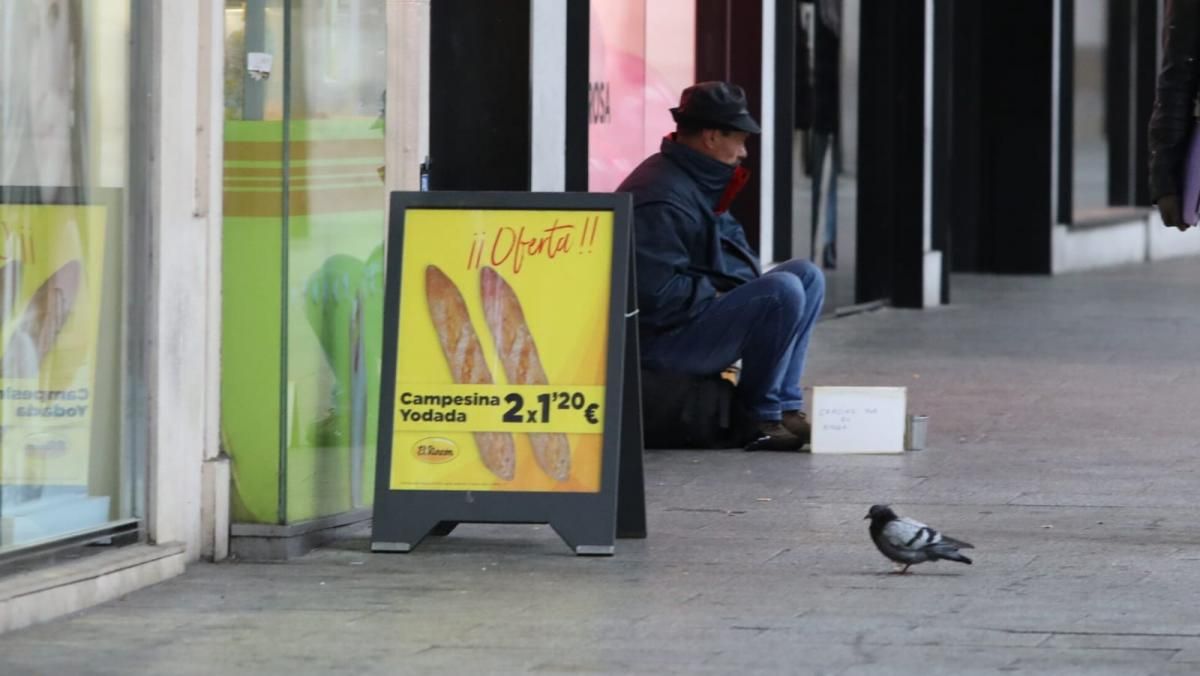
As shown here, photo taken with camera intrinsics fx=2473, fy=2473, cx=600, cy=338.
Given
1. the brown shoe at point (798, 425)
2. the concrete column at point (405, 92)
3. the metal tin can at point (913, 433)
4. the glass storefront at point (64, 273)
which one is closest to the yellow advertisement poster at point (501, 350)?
the concrete column at point (405, 92)

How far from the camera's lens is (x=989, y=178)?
20578mm

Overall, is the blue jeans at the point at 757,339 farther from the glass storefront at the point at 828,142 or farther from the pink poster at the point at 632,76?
the glass storefront at the point at 828,142

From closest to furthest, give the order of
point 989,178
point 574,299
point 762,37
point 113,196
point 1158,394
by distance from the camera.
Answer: point 113,196
point 574,299
point 1158,394
point 762,37
point 989,178

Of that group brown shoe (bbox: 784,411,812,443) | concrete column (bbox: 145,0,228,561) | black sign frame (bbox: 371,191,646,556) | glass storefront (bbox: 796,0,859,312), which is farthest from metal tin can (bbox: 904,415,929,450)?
glass storefront (bbox: 796,0,859,312)

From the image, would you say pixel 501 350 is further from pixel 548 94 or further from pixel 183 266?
pixel 548 94

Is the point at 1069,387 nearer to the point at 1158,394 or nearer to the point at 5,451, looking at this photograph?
the point at 1158,394

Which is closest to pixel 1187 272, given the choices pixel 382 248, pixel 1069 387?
pixel 1069 387

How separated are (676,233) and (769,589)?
300 centimetres

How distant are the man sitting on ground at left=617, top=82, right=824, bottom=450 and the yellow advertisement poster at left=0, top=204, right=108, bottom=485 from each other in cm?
304

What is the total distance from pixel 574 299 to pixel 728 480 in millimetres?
1686

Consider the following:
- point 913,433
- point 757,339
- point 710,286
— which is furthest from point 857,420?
point 710,286

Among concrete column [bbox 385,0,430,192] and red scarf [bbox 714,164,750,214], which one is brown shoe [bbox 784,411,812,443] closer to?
red scarf [bbox 714,164,750,214]

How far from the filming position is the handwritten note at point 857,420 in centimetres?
911

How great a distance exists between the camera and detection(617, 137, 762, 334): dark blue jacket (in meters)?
9.05
